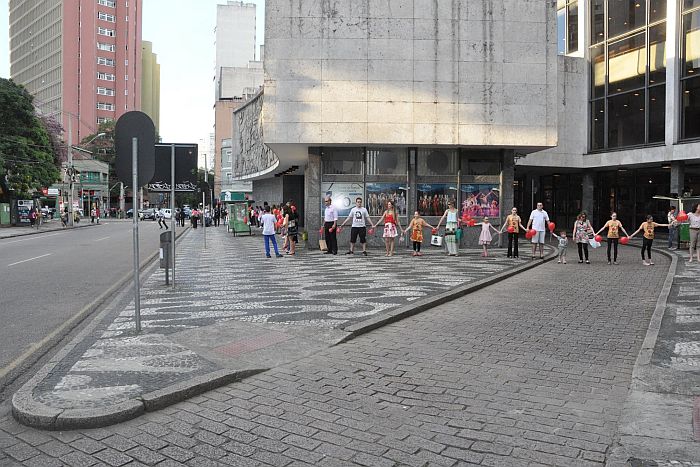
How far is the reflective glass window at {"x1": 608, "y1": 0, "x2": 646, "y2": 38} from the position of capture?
92.6 feet

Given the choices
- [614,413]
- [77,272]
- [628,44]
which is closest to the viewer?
[614,413]

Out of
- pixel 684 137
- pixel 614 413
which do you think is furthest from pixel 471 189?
pixel 614 413

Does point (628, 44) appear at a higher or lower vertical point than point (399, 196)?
higher

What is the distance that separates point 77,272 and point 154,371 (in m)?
10.0

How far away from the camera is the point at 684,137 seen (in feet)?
85.6

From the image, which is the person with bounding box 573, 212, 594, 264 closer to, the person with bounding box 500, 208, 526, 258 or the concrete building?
the person with bounding box 500, 208, 526, 258

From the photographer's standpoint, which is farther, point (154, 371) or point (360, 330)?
point (360, 330)

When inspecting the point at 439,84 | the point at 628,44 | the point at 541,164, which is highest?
Result: the point at 628,44

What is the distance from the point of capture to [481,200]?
21328mm

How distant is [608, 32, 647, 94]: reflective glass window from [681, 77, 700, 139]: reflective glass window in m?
2.64

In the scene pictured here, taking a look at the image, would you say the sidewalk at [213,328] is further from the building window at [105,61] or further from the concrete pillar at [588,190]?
the building window at [105,61]

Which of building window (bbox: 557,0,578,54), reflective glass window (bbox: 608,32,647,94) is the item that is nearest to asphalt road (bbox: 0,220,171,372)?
reflective glass window (bbox: 608,32,647,94)

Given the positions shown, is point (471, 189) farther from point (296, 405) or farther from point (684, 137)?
point (296, 405)

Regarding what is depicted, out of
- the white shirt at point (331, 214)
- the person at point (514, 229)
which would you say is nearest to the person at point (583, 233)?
the person at point (514, 229)
